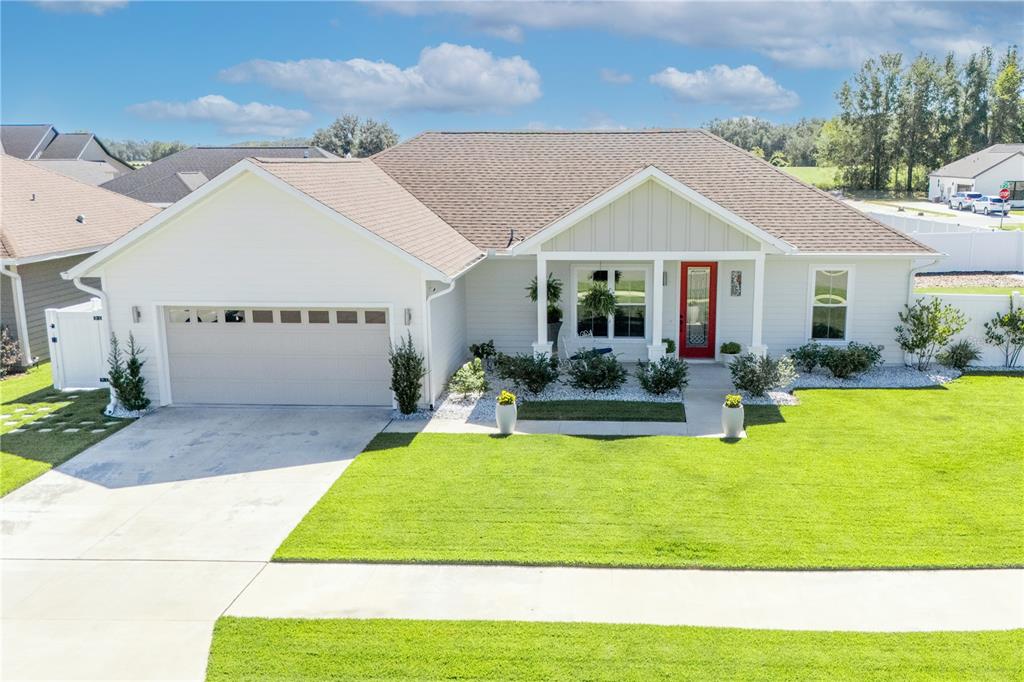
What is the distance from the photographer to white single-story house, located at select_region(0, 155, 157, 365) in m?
19.0

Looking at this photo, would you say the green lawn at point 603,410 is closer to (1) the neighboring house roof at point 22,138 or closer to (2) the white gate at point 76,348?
(2) the white gate at point 76,348

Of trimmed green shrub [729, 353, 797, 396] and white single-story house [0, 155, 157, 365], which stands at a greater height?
white single-story house [0, 155, 157, 365]

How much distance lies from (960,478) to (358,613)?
8.50 m

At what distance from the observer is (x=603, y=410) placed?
15273 mm

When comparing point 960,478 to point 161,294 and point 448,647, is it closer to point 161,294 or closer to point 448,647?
point 448,647

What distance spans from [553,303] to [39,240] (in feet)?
40.0

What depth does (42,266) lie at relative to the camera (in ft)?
64.7

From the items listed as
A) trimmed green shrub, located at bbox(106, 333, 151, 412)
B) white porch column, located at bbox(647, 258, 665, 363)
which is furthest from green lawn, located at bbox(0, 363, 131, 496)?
white porch column, located at bbox(647, 258, 665, 363)

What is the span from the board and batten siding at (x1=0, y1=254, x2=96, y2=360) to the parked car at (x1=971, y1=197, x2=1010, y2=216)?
53.9m

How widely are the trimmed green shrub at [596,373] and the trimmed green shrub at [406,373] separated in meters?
3.36

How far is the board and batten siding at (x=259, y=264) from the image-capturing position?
48.2 feet

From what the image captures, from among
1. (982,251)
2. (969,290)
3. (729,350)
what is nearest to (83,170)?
(729,350)

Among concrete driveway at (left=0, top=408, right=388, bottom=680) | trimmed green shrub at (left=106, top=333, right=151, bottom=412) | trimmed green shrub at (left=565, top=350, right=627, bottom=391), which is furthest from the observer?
trimmed green shrub at (left=565, top=350, right=627, bottom=391)

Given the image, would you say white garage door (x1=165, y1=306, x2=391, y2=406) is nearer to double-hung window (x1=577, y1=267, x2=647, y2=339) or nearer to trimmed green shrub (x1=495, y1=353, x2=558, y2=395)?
trimmed green shrub (x1=495, y1=353, x2=558, y2=395)
